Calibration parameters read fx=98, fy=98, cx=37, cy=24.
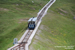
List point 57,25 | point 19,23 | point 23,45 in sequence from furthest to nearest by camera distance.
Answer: point 57,25
point 19,23
point 23,45

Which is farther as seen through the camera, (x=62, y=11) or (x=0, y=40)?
(x=62, y=11)

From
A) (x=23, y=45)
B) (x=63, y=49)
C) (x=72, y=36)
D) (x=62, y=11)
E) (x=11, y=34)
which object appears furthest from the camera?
(x=62, y=11)

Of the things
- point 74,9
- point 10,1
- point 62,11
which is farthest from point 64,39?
point 10,1

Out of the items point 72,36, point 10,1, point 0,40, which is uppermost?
point 10,1

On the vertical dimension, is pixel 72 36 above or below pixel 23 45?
below

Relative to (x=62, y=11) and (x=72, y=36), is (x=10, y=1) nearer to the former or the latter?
(x=62, y=11)

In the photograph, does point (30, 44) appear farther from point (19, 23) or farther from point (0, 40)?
point (19, 23)

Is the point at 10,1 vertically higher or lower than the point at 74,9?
higher

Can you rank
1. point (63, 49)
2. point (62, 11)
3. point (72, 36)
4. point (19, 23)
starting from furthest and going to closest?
point (62, 11) → point (19, 23) → point (72, 36) → point (63, 49)

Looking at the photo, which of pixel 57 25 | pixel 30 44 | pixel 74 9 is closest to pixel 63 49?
pixel 30 44
